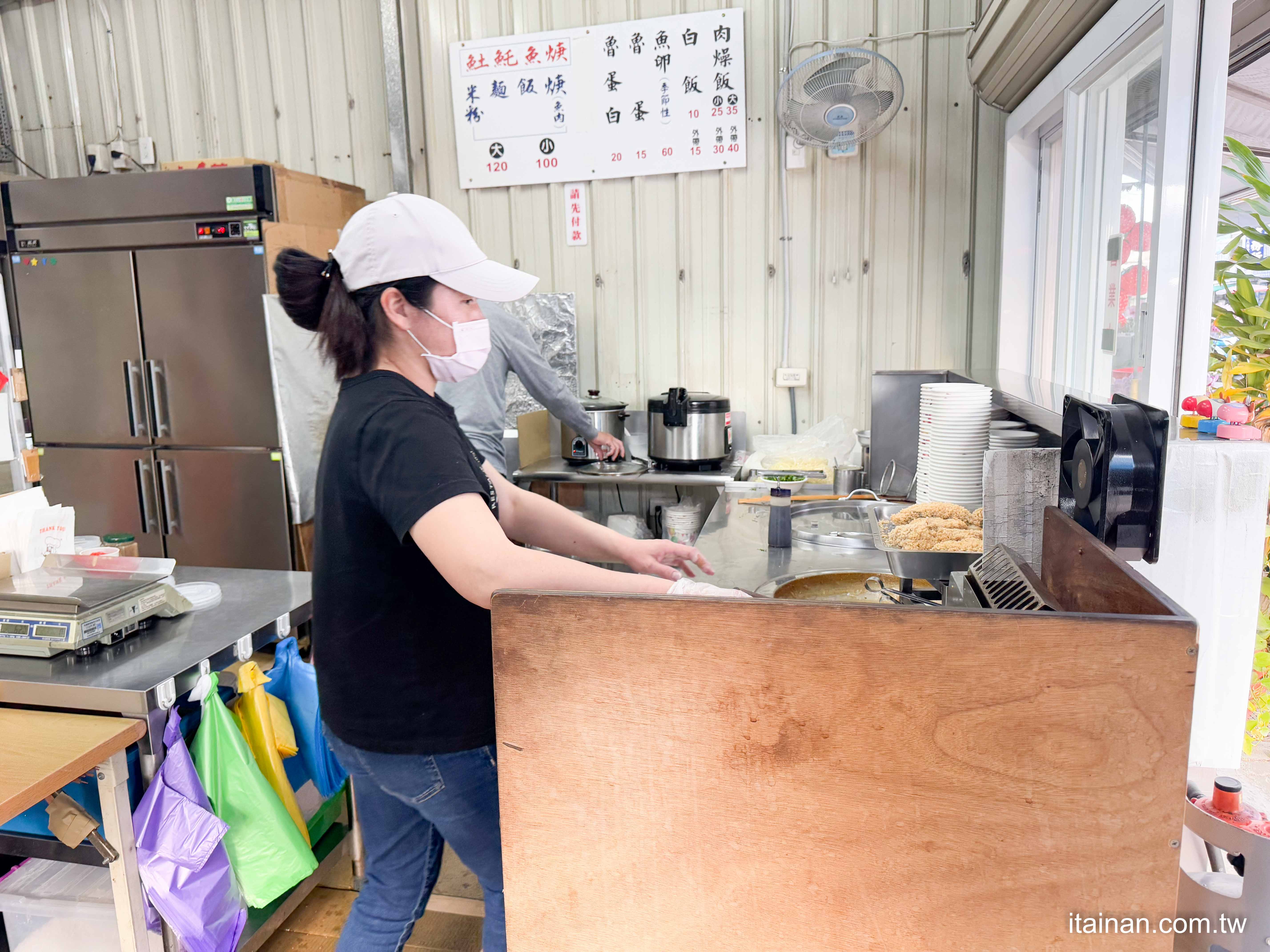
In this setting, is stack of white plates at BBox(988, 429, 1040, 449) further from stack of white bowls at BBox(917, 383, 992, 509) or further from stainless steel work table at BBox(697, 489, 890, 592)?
stainless steel work table at BBox(697, 489, 890, 592)

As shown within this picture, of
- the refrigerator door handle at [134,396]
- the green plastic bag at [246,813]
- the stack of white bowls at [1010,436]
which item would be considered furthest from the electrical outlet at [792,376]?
the refrigerator door handle at [134,396]

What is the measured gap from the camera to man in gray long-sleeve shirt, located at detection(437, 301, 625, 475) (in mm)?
2914

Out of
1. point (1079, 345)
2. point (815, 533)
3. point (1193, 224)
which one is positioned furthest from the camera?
point (1079, 345)

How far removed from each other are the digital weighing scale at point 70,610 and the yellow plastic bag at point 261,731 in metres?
0.25

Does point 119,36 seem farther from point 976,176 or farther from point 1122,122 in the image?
point 1122,122

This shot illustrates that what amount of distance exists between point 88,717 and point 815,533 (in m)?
1.56

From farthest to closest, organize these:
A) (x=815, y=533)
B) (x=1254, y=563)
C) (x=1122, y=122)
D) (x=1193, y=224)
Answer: (x=1122, y=122)
(x=815, y=533)
(x=1193, y=224)
(x=1254, y=563)

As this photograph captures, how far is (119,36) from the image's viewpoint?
13.1ft

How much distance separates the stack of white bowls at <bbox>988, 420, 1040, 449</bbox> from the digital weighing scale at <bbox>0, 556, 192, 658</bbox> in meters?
1.77

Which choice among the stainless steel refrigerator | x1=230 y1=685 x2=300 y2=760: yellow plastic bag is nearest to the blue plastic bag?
x1=230 y1=685 x2=300 y2=760: yellow plastic bag

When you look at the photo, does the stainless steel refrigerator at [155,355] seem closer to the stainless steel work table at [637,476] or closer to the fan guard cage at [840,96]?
the stainless steel work table at [637,476]

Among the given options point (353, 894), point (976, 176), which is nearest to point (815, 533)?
point (353, 894)

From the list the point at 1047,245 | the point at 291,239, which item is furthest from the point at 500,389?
the point at 1047,245

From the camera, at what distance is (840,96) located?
2814 millimetres
